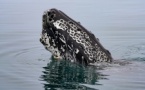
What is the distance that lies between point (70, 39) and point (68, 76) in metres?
0.80

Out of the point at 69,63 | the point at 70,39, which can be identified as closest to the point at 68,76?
the point at 69,63

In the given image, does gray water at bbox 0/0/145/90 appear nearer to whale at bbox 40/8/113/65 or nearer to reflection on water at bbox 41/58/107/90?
reflection on water at bbox 41/58/107/90

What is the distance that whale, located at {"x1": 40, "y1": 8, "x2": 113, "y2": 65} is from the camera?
8500 mm

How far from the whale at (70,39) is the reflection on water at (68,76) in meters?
0.20

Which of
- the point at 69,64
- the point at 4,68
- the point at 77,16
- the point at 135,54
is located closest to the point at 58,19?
the point at 69,64

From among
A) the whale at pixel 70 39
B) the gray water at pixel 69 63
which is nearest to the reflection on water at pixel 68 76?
the gray water at pixel 69 63

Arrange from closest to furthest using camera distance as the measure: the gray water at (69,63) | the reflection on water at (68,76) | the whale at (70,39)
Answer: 1. the reflection on water at (68,76)
2. the gray water at (69,63)
3. the whale at (70,39)

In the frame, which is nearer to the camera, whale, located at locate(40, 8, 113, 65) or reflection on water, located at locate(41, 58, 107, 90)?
reflection on water, located at locate(41, 58, 107, 90)

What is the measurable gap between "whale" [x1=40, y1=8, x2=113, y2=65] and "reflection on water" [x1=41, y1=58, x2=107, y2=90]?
0.20 m

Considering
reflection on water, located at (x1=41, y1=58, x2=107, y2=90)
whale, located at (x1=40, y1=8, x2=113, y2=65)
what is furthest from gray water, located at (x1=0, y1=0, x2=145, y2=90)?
whale, located at (x1=40, y1=8, x2=113, y2=65)

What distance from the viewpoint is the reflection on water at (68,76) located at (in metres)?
7.73

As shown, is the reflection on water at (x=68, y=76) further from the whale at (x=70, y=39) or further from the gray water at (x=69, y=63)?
the whale at (x=70, y=39)

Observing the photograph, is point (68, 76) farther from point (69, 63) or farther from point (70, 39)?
point (70, 39)

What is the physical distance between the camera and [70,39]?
8.55 metres
